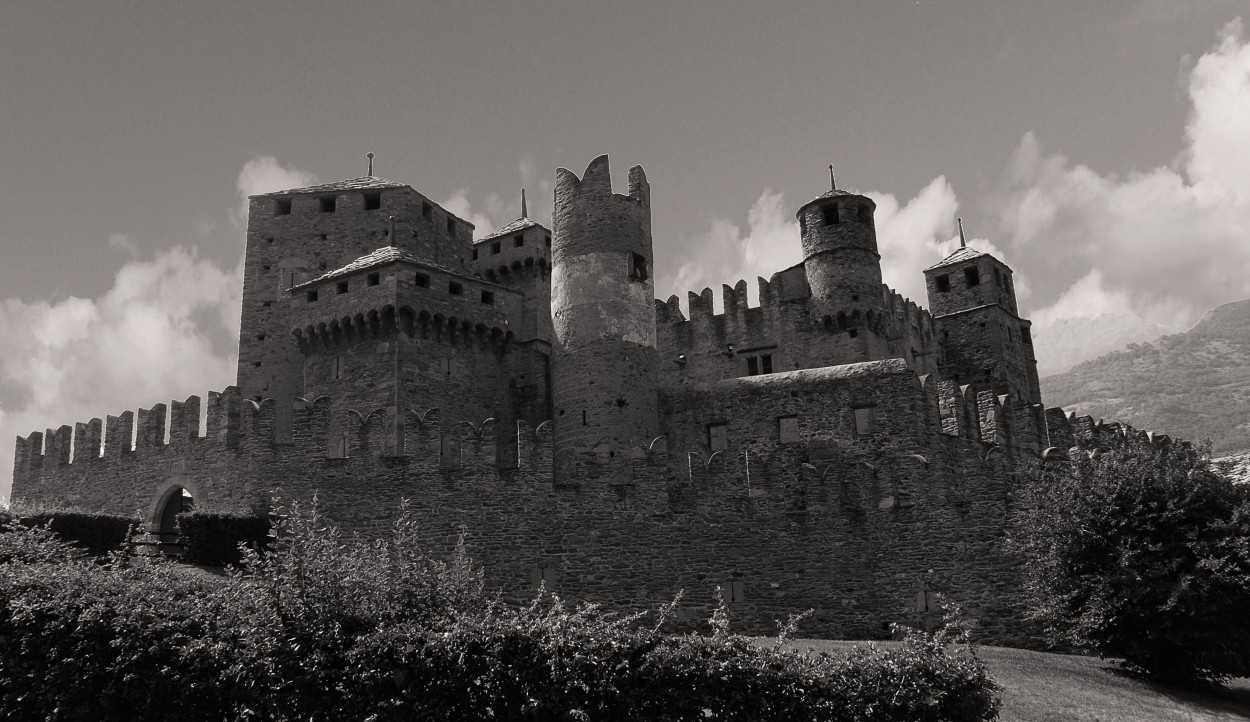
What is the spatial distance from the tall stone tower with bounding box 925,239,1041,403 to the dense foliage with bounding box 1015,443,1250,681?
2627cm

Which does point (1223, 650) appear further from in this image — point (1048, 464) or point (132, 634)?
point (132, 634)

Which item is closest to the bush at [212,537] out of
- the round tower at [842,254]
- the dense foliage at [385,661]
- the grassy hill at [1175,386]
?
the dense foliage at [385,661]

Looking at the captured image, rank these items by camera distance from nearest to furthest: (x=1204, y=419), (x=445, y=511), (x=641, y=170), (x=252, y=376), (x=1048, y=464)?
(x=1048, y=464), (x=445, y=511), (x=641, y=170), (x=252, y=376), (x=1204, y=419)

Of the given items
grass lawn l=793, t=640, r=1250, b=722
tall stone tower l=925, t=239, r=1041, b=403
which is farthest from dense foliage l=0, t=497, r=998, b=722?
tall stone tower l=925, t=239, r=1041, b=403

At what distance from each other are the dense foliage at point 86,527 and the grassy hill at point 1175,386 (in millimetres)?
102346

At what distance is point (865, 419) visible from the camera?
2778 centimetres

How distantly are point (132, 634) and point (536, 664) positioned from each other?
5781 mm

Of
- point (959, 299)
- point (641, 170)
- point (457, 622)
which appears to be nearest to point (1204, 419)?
point (959, 299)

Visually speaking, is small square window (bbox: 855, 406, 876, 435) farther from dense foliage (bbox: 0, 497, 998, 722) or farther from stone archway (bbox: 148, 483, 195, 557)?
stone archway (bbox: 148, 483, 195, 557)

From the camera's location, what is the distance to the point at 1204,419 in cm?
12444

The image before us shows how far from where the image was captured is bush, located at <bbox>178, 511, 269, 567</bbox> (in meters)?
22.8

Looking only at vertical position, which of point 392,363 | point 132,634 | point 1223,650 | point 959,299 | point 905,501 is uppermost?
point 959,299

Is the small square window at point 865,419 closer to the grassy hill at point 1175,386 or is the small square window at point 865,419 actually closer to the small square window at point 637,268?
the small square window at point 637,268

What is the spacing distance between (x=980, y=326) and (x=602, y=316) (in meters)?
23.5
